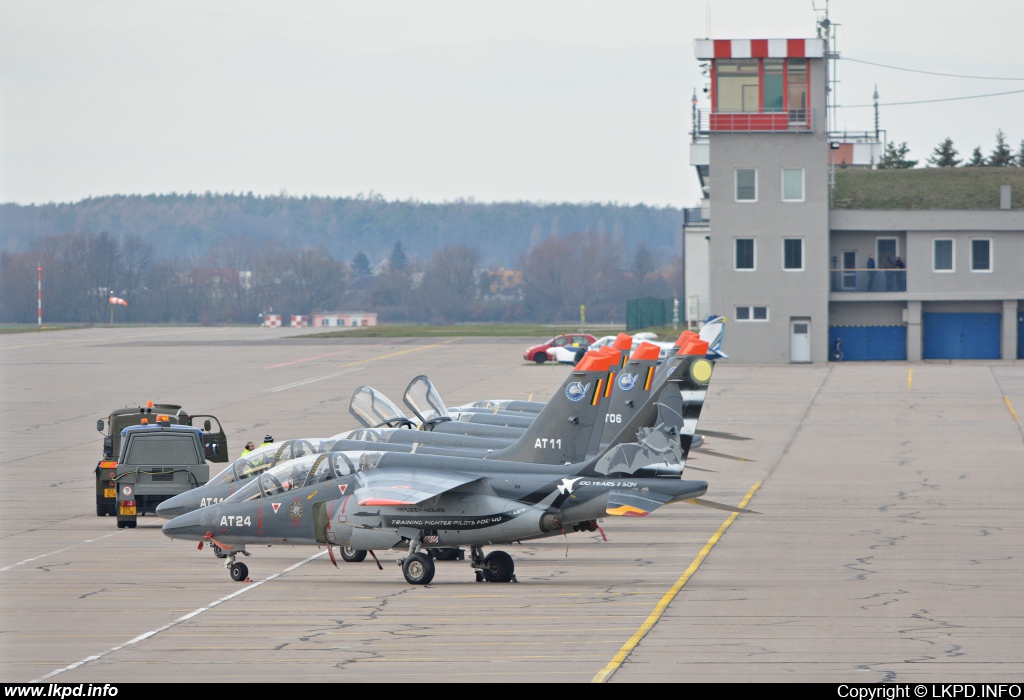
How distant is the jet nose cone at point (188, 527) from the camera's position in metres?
19.8

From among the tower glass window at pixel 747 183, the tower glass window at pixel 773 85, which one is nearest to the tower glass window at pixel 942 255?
the tower glass window at pixel 747 183

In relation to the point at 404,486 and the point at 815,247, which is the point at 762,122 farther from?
the point at 404,486

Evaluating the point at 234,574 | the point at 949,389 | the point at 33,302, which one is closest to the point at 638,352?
the point at 234,574

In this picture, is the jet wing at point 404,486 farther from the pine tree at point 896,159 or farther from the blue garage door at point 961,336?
the pine tree at point 896,159

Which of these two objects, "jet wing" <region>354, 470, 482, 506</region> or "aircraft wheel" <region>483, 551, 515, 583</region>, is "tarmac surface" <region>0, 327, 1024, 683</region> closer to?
"aircraft wheel" <region>483, 551, 515, 583</region>

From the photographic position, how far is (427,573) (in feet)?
62.3

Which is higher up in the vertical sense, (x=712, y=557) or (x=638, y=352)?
(x=638, y=352)

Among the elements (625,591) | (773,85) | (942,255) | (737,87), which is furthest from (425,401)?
(942,255)

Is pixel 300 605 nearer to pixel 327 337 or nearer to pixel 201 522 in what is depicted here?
pixel 201 522

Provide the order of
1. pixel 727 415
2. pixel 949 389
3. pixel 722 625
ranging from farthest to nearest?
1. pixel 949 389
2. pixel 727 415
3. pixel 722 625

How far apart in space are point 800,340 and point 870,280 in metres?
5.13

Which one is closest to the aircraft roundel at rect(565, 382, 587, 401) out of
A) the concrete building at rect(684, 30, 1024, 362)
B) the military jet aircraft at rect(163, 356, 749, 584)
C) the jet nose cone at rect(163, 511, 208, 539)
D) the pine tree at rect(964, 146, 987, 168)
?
the military jet aircraft at rect(163, 356, 749, 584)

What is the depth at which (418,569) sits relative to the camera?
62.4ft
